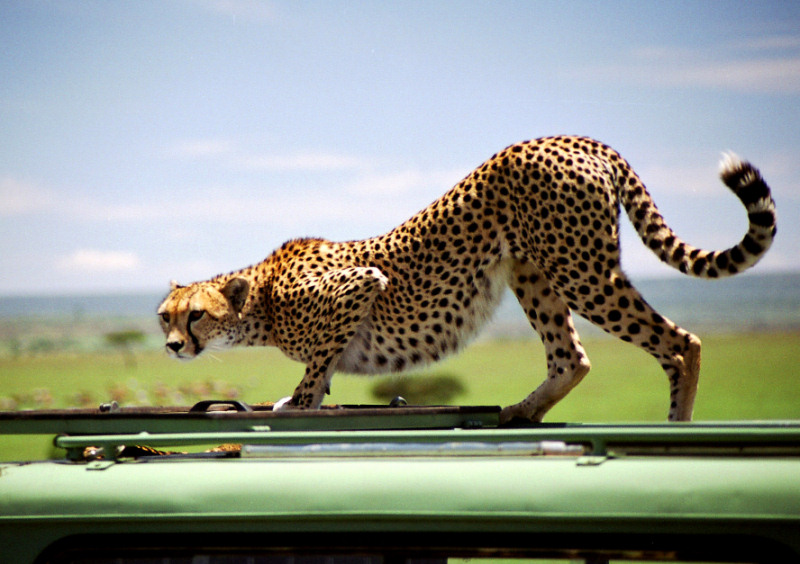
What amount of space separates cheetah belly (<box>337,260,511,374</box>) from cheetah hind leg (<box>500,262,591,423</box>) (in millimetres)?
132

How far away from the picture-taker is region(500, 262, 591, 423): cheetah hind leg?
5.07 meters

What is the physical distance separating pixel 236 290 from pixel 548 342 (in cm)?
159

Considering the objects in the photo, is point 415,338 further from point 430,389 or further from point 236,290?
point 430,389

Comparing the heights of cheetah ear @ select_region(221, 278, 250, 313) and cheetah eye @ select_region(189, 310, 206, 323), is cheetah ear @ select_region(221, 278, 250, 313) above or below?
above

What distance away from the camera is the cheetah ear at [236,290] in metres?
5.71

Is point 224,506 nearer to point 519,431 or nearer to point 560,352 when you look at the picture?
point 519,431

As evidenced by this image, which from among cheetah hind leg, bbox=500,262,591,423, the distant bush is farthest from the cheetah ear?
the distant bush

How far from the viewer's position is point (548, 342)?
533 cm

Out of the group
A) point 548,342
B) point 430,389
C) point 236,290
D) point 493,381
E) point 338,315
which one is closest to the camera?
point 548,342

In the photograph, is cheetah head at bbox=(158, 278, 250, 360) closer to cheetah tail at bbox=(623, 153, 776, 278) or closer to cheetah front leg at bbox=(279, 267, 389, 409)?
cheetah front leg at bbox=(279, 267, 389, 409)

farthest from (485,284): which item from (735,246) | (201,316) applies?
(201,316)

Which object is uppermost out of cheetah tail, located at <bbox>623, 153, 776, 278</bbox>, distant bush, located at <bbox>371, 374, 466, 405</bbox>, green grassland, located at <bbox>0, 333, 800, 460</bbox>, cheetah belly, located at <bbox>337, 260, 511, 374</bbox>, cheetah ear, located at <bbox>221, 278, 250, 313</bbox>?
cheetah tail, located at <bbox>623, 153, 776, 278</bbox>

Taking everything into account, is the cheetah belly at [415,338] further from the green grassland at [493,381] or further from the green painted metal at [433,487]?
Result: the green grassland at [493,381]

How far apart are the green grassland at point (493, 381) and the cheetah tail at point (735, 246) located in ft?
129
